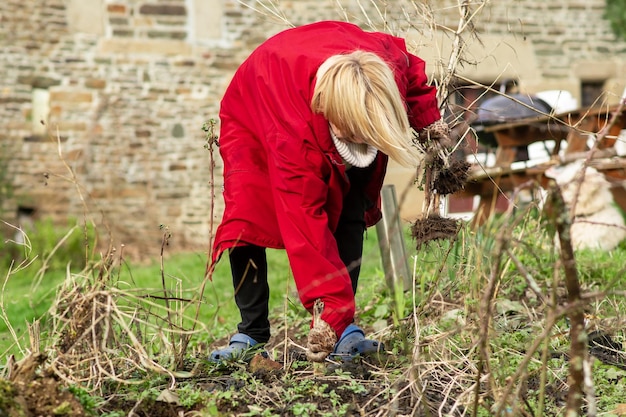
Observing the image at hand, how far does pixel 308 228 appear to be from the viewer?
A: 304 cm

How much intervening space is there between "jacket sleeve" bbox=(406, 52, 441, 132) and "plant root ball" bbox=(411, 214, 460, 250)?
361mm

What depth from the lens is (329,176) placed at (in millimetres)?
3152

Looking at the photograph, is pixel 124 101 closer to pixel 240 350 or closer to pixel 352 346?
pixel 240 350

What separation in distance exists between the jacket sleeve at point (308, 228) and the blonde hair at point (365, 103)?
166 millimetres

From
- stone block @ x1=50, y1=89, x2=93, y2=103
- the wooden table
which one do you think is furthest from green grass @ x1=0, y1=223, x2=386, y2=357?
stone block @ x1=50, y1=89, x2=93, y2=103

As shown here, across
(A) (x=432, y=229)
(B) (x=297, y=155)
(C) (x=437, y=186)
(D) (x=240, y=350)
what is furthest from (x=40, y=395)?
(C) (x=437, y=186)

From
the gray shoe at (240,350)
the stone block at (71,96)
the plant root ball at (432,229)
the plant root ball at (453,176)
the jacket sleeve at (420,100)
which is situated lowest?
the stone block at (71,96)

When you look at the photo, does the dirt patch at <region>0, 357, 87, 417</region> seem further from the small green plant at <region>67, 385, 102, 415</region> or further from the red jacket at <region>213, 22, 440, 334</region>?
the red jacket at <region>213, 22, 440, 334</region>

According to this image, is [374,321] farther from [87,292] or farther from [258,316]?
[87,292]

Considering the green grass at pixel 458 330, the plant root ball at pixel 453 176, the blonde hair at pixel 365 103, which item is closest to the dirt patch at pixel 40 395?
the green grass at pixel 458 330

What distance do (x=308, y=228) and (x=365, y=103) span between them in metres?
0.47

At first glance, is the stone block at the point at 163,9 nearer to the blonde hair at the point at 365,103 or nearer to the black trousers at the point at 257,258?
the black trousers at the point at 257,258

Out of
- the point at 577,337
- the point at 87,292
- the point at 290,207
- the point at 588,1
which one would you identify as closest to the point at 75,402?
the point at 87,292

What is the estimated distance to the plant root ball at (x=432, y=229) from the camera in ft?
10.7
